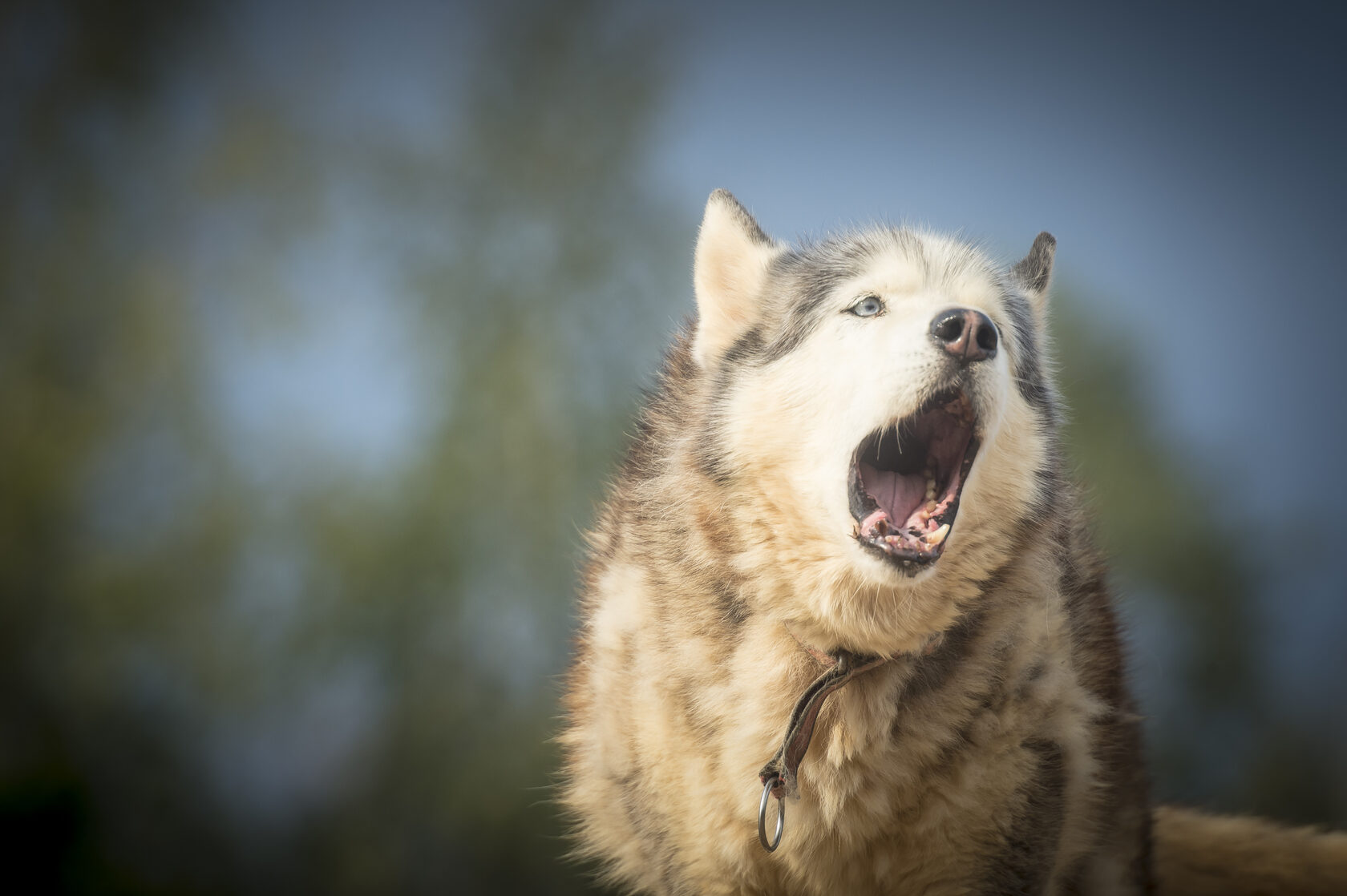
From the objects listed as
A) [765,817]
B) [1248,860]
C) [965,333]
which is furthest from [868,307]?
[1248,860]

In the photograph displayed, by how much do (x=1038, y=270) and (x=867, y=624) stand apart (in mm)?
1140

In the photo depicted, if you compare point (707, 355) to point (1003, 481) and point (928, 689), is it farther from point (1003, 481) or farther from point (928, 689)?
point (928, 689)

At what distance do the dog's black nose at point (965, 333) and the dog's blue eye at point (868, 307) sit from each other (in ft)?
0.74

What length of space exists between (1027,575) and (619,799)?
3.75ft

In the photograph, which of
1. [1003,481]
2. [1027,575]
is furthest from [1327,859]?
[1003,481]

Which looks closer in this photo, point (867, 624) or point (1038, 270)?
point (867, 624)

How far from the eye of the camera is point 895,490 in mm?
2080

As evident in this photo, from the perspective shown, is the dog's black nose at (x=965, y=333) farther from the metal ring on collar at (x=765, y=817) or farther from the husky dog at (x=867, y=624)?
the metal ring on collar at (x=765, y=817)

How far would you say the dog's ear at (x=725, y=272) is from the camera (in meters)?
2.39

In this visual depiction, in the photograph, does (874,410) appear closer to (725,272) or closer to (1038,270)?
(725,272)

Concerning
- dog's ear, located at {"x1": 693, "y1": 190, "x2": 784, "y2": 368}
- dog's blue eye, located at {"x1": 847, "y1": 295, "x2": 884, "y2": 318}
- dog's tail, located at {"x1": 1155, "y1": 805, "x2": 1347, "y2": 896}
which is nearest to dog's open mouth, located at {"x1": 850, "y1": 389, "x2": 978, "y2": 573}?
dog's blue eye, located at {"x1": 847, "y1": 295, "x2": 884, "y2": 318}

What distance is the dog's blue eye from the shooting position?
217 cm

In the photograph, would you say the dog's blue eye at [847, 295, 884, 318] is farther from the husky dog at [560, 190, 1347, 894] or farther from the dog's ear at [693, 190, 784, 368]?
the dog's ear at [693, 190, 784, 368]

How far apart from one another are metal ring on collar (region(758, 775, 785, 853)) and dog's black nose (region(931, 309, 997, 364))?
0.99 m
